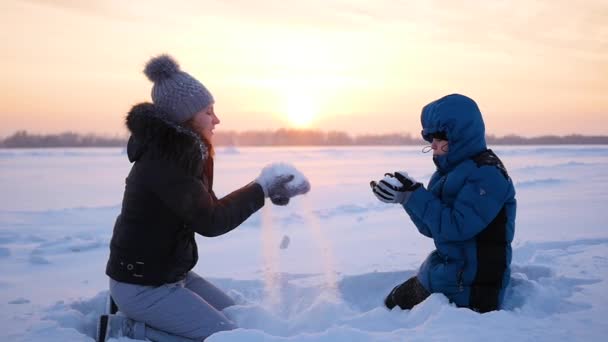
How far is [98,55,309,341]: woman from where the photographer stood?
2.52 meters

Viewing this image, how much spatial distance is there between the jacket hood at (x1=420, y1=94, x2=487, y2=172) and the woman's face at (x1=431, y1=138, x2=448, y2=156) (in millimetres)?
34

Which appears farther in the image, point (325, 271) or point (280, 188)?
point (325, 271)

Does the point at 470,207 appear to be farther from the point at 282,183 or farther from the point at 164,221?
the point at 164,221

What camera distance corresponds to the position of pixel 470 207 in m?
2.46

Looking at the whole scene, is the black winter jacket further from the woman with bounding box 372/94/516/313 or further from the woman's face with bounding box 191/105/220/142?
the woman with bounding box 372/94/516/313

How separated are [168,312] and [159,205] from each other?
59 cm

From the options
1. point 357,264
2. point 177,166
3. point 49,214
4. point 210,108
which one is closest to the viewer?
point 177,166

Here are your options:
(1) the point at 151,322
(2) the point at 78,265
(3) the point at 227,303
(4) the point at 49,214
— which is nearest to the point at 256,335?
(1) the point at 151,322

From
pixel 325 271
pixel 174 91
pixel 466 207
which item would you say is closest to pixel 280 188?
pixel 174 91

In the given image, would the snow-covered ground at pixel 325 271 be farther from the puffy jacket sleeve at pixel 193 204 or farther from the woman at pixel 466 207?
the puffy jacket sleeve at pixel 193 204

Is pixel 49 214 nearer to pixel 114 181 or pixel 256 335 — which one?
pixel 114 181

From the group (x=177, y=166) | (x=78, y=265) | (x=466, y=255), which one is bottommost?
(x=78, y=265)

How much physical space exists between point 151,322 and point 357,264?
2223 mm

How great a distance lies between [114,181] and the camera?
40.5 ft
